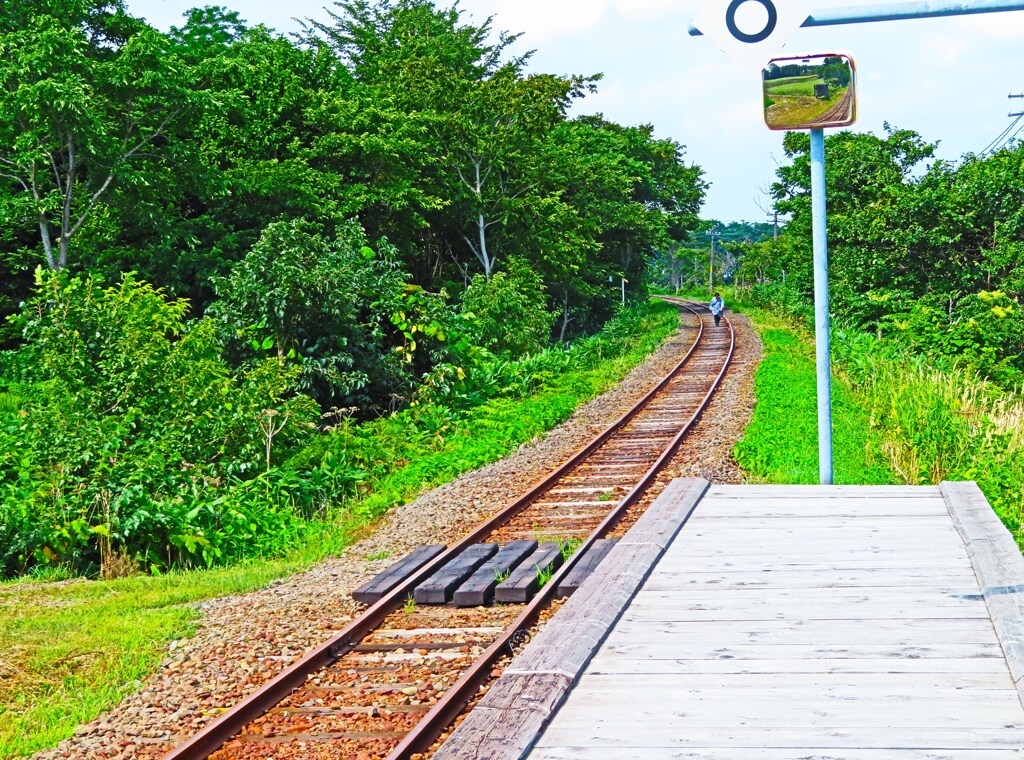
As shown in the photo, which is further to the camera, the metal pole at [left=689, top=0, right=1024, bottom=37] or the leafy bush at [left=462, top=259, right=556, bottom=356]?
the leafy bush at [left=462, top=259, right=556, bottom=356]

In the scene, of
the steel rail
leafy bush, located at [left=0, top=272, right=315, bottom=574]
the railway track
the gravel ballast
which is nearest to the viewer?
the steel rail

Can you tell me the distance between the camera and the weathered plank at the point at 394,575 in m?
8.64

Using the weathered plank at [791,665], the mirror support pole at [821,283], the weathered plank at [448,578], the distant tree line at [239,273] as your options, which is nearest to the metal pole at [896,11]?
the mirror support pole at [821,283]

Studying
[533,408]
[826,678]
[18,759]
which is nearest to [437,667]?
[18,759]

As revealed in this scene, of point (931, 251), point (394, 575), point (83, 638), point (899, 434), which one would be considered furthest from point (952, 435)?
point (931, 251)

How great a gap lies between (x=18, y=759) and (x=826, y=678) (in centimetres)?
459

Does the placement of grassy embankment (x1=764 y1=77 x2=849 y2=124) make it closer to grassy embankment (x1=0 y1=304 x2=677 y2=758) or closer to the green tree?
grassy embankment (x1=0 y1=304 x2=677 y2=758)

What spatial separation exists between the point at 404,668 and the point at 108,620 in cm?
313

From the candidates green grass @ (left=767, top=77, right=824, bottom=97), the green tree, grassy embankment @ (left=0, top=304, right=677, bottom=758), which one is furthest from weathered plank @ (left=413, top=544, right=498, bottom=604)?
the green tree

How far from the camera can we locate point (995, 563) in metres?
5.20

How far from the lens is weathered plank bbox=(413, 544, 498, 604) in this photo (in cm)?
857

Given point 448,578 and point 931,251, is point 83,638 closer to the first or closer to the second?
point 448,578

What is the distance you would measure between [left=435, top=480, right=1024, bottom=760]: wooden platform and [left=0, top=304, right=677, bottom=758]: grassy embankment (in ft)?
12.2

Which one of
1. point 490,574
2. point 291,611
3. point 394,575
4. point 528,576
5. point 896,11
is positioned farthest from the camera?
point 394,575
